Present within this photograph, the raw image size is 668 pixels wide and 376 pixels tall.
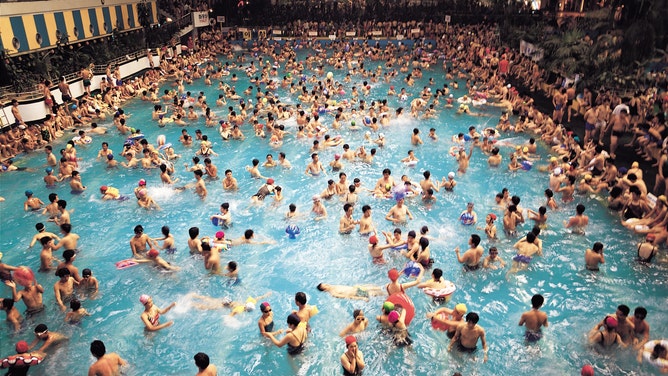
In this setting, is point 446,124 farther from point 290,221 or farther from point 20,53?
point 20,53

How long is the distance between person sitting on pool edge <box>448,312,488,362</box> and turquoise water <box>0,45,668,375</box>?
0.69ft

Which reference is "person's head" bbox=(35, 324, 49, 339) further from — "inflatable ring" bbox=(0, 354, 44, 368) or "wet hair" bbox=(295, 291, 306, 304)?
"wet hair" bbox=(295, 291, 306, 304)

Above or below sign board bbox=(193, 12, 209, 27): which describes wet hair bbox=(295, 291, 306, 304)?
below

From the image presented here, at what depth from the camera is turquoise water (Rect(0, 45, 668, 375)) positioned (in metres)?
7.22

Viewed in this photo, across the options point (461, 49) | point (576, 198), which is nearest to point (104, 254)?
point (576, 198)

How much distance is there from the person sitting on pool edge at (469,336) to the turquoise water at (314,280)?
0.69 feet

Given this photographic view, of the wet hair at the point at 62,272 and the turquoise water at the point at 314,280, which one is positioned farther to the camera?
the wet hair at the point at 62,272

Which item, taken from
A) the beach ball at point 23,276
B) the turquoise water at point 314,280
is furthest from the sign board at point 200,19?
the beach ball at point 23,276

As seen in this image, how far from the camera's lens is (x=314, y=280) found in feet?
30.4

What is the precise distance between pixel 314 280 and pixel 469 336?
3614mm

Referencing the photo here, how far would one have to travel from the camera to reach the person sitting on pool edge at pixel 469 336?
6.60 meters

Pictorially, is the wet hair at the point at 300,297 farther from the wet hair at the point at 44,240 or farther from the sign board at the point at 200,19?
the sign board at the point at 200,19

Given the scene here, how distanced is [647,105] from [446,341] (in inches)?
532

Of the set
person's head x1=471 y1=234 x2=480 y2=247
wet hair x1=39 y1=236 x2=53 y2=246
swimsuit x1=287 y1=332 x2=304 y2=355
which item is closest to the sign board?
wet hair x1=39 y1=236 x2=53 y2=246
